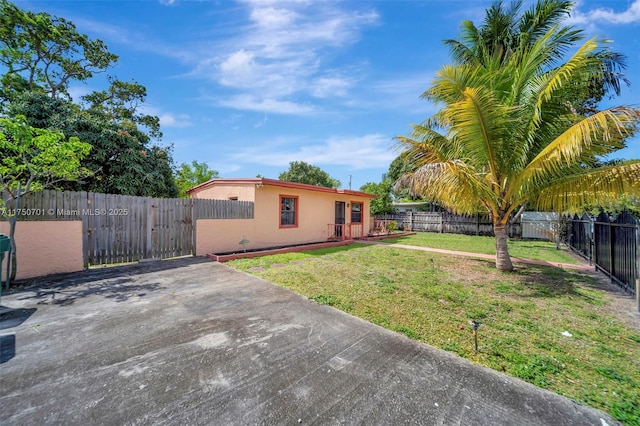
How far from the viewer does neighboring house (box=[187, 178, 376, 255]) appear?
9484 mm

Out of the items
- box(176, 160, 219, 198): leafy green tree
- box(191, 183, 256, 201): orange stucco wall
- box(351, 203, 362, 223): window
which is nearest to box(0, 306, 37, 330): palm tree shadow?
box(191, 183, 256, 201): orange stucco wall

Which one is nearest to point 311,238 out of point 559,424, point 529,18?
point 559,424

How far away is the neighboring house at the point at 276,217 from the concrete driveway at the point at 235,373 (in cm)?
514

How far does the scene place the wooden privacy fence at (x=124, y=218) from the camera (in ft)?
20.1

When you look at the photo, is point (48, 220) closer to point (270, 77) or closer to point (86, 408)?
point (86, 408)

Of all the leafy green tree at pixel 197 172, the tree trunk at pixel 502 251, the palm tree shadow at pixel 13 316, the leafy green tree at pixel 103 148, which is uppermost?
the leafy green tree at pixel 197 172

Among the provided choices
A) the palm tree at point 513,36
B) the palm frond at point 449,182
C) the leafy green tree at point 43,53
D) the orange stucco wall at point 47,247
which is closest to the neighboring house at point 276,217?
the orange stucco wall at point 47,247

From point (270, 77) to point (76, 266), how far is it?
8130 mm

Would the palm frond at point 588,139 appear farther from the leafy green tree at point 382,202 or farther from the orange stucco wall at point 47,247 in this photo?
the leafy green tree at point 382,202

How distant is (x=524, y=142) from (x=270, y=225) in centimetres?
904

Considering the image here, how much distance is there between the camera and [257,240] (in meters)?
10.6

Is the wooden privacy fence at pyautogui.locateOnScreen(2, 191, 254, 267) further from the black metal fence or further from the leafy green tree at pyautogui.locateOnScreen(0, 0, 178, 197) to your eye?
the black metal fence

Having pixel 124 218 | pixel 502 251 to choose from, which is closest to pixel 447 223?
pixel 502 251

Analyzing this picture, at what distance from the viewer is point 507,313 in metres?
4.29
